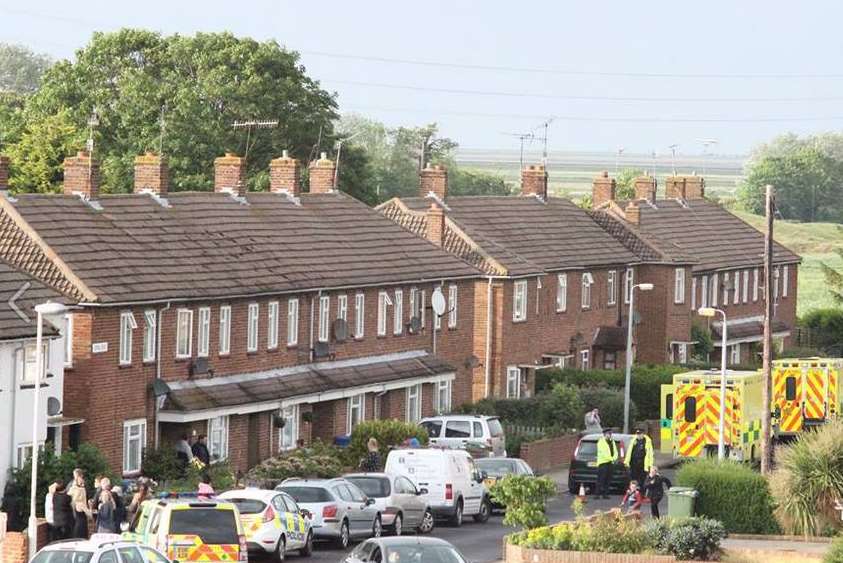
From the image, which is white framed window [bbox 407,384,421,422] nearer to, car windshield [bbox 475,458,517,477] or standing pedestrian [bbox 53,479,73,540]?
car windshield [bbox 475,458,517,477]

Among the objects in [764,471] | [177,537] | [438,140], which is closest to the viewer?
[177,537]

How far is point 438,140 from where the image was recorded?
187 meters

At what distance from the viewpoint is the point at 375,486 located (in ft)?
156

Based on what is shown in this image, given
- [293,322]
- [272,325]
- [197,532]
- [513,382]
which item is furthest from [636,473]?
[513,382]

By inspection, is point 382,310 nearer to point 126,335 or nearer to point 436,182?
point 436,182

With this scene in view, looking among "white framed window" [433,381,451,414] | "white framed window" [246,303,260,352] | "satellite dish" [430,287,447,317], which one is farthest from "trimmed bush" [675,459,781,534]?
"satellite dish" [430,287,447,317]

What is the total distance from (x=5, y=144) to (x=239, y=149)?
1074 cm

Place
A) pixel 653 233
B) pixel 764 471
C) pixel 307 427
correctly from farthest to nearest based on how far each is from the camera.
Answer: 1. pixel 653 233
2. pixel 307 427
3. pixel 764 471

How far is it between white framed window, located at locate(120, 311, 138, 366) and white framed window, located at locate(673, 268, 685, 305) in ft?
128

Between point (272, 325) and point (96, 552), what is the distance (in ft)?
91.5

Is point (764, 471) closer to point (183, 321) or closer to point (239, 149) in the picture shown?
point (183, 321)

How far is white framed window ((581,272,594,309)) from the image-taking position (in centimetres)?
8300

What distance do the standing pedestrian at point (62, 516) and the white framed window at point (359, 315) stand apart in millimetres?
24678

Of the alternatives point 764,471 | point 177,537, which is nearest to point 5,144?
point 764,471
